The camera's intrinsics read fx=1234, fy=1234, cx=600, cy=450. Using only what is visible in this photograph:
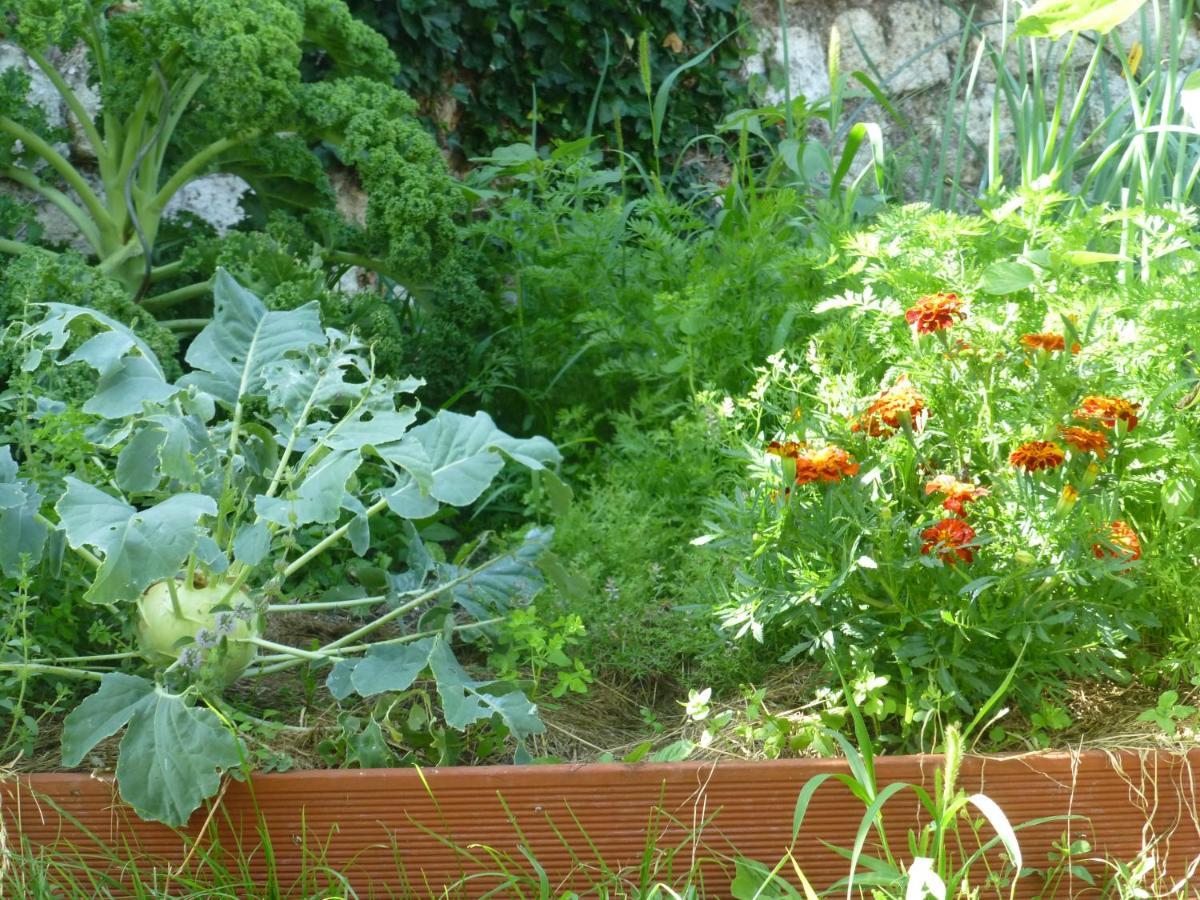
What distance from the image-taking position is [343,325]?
10.6 feet

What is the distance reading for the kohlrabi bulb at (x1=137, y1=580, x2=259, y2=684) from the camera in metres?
2.11

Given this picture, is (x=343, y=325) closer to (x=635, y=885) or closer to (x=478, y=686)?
(x=478, y=686)

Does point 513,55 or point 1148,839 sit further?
point 513,55

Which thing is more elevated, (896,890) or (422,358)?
(422,358)

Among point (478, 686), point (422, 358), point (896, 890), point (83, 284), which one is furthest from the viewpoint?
point (422, 358)

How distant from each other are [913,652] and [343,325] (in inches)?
70.5

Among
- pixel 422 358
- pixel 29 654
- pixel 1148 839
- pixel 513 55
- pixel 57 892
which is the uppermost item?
pixel 513 55

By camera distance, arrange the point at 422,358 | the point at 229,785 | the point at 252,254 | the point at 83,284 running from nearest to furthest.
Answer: the point at 229,785 < the point at 83,284 < the point at 252,254 < the point at 422,358

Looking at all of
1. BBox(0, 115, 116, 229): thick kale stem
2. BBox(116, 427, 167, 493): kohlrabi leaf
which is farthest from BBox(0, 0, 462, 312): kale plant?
BBox(116, 427, 167, 493): kohlrabi leaf

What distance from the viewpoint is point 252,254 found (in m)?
3.14

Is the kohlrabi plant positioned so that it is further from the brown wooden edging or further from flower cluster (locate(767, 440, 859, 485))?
flower cluster (locate(767, 440, 859, 485))

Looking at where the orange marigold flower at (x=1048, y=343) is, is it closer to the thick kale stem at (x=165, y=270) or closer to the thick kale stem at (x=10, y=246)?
the thick kale stem at (x=165, y=270)

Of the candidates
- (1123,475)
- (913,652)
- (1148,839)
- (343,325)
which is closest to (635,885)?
(913,652)

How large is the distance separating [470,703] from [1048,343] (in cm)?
114
